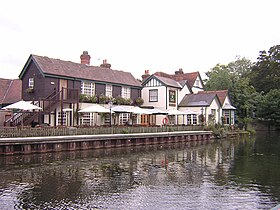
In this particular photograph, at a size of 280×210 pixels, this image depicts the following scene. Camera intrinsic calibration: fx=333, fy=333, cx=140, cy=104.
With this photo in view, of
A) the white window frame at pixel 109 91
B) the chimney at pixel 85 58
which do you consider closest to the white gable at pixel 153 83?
the white window frame at pixel 109 91

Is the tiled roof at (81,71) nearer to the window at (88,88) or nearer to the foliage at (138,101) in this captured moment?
the window at (88,88)

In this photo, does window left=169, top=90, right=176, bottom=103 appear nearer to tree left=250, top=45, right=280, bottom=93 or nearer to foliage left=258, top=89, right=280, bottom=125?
foliage left=258, top=89, right=280, bottom=125

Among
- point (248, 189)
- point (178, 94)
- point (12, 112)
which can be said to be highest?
point (178, 94)

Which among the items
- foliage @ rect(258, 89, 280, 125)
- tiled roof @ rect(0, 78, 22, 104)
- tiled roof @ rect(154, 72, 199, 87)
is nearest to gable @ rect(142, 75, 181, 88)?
tiled roof @ rect(154, 72, 199, 87)

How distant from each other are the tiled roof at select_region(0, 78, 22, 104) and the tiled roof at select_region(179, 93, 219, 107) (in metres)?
20.1

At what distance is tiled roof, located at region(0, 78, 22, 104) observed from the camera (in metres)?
37.0

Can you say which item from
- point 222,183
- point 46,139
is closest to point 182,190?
point 222,183

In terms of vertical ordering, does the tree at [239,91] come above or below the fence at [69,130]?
above

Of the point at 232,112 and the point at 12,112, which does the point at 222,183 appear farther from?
the point at 232,112

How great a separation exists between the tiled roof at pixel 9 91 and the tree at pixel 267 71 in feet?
154

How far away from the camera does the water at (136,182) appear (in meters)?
10.8

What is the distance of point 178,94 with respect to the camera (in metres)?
43.4

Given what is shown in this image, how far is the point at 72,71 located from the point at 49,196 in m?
22.1

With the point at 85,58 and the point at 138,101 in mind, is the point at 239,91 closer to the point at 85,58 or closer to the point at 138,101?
the point at 138,101
